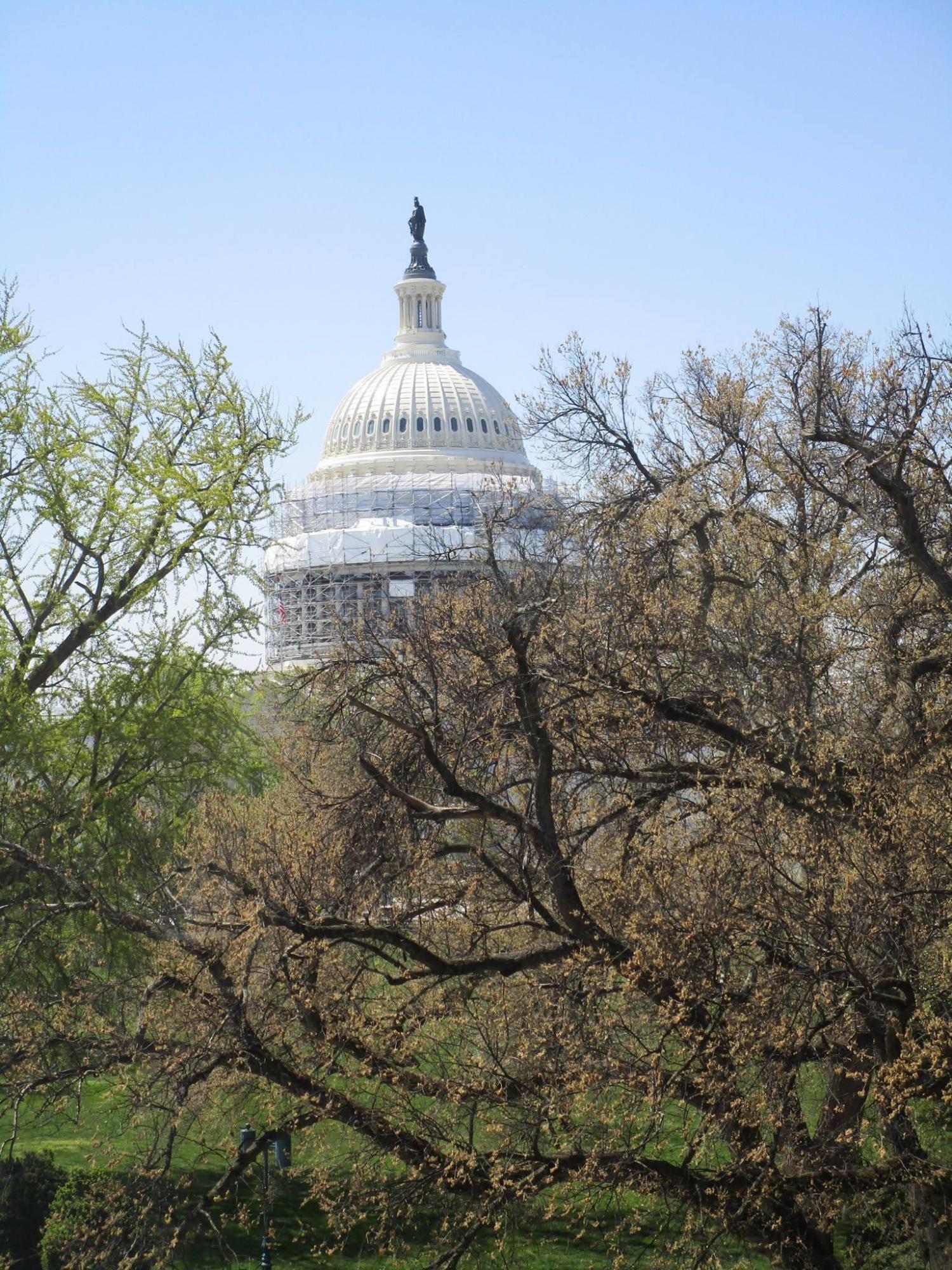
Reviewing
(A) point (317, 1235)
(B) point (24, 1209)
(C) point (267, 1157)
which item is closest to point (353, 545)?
(A) point (317, 1235)

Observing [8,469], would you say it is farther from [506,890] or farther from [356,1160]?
[356,1160]

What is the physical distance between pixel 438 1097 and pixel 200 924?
217 centimetres

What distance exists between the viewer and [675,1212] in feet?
34.6

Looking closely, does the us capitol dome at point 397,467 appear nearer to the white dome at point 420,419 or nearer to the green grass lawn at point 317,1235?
the white dome at point 420,419

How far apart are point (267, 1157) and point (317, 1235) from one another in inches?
165

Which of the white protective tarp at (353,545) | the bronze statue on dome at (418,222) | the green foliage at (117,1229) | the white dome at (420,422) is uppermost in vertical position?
the bronze statue on dome at (418,222)

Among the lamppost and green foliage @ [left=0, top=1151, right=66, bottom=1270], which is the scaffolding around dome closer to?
green foliage @ [left=0, top=1151, right=66, bottom=1270]

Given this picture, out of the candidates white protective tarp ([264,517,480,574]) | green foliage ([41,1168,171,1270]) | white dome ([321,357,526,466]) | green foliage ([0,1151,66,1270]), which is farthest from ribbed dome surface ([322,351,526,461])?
green foliage ([41,1168,171,1270])

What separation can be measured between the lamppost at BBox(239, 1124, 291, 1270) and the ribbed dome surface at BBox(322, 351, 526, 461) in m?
82.8

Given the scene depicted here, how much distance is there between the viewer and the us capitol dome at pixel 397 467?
6469cm

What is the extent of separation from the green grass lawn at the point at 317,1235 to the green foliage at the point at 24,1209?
560 mm

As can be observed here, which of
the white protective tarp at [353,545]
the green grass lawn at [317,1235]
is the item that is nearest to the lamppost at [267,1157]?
the green grass lawn at [317,1235]

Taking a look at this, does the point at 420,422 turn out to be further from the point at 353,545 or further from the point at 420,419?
the point at 353,545

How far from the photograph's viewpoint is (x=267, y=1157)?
1302cm
